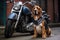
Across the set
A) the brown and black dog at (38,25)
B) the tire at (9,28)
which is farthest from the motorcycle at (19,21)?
the brown and black dog at (38,25)

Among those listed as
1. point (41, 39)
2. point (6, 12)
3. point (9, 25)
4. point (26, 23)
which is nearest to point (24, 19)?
point (26, 23)

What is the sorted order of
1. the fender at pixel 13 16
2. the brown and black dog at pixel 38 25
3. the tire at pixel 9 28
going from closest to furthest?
the brown and black dog at pixel 38 25, the tire at pixel 9 28, the fender at pixel 13 16

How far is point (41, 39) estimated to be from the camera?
861 centimetres

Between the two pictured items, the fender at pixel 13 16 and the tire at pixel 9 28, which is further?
the fender at pixel 13 16

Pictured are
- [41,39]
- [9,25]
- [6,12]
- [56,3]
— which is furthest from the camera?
[56,3]

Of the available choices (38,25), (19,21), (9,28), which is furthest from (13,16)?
(38,25)

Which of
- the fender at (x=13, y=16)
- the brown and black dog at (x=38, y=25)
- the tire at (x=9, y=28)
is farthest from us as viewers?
the fender at (x=13, y=16)

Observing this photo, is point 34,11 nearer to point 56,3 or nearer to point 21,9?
point 21,9

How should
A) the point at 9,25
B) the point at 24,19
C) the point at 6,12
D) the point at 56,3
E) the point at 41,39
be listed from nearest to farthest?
the point at 41,39 → the point at 9,25 → the point at 24,19 → the point at 6,12 → the point at 56,3

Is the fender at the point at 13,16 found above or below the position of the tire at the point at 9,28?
above

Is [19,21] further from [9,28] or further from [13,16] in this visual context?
[9,28]

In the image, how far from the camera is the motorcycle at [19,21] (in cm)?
924

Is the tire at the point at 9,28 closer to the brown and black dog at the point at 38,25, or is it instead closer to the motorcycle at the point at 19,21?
the motorcycle at the point at 19,21

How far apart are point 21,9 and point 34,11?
1003 mm
